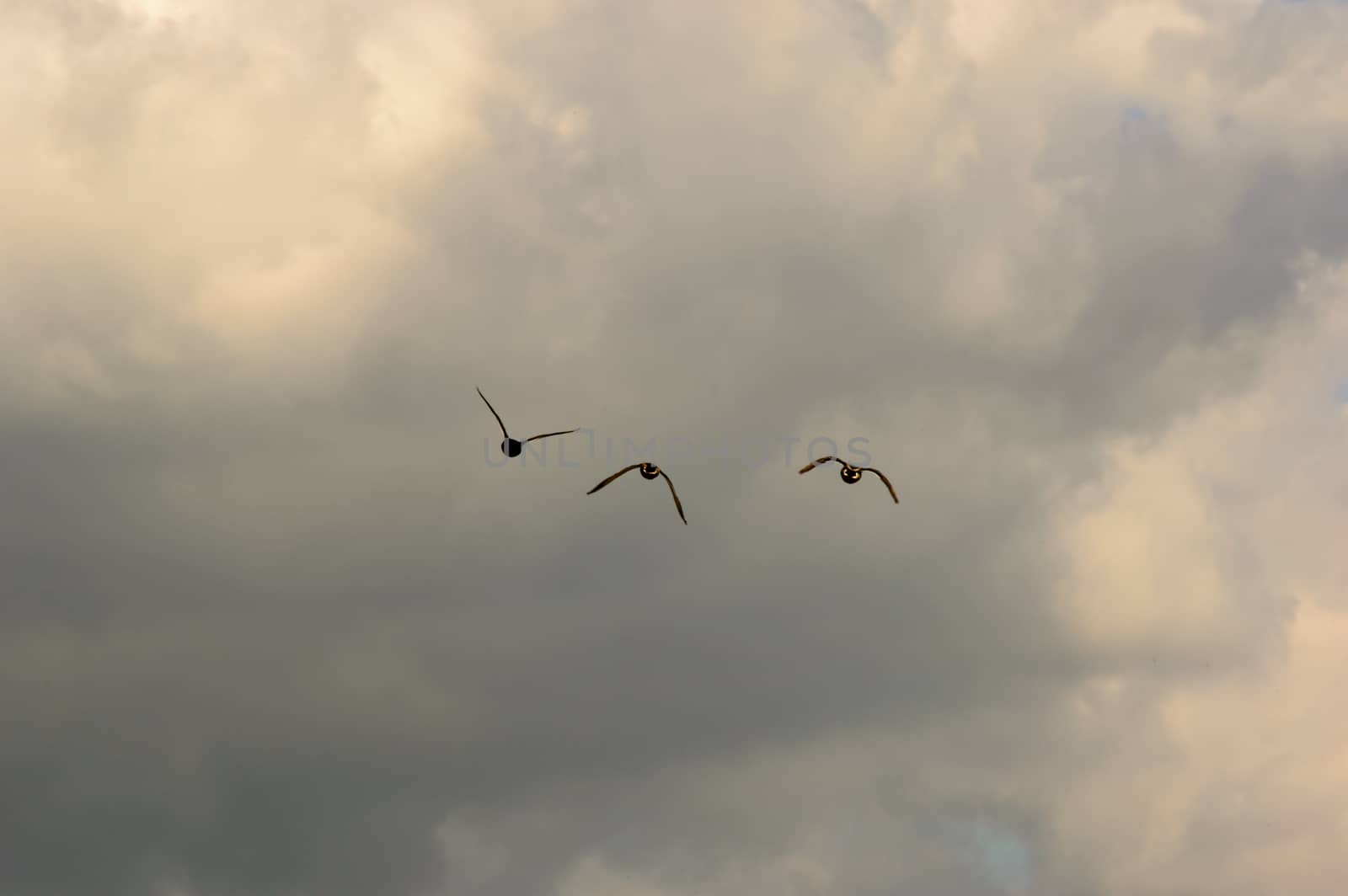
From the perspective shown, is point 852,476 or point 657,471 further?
point 852,476

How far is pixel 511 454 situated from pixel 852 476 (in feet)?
86.2

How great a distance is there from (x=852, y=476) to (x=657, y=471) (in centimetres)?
1951

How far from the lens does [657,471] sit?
102688mm

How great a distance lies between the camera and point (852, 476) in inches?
4537

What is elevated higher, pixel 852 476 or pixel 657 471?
pixel 852 476

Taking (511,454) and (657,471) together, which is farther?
(511,454)

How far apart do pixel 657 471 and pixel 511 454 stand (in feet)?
53.2

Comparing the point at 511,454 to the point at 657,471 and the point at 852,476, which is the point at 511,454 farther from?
the point at 852,476

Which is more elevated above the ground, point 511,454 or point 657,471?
point 511,454

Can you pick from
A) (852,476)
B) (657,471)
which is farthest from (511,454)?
(852,476)

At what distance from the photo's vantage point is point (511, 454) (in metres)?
114
